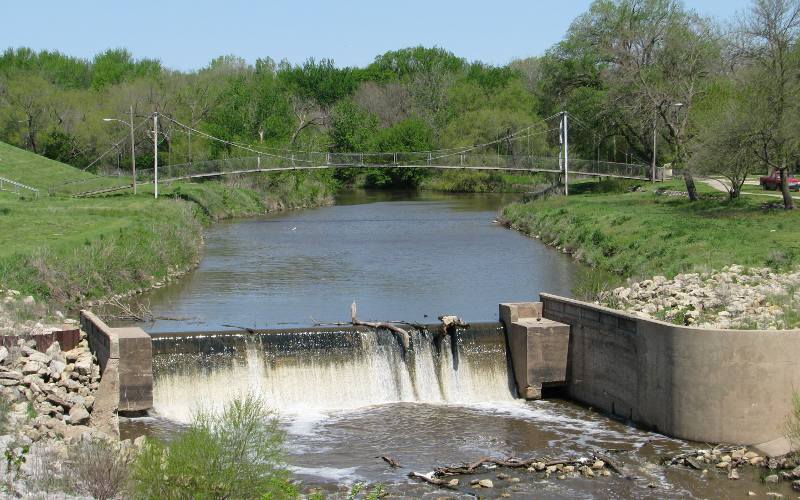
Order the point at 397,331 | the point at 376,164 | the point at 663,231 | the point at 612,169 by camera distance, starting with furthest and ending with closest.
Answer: the point at 376,164, the point at 612,169, the point at 663,231, the point at 397,331

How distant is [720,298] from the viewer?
25.9 meters

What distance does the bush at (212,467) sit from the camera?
1296 cm

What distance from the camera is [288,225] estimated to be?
205 feet

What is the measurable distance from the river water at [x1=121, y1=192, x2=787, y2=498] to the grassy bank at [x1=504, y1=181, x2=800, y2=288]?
314cm

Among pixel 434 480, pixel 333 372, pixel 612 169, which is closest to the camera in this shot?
pixel 434 480

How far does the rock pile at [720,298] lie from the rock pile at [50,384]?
1237cm

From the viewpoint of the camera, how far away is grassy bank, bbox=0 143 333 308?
3184 cm

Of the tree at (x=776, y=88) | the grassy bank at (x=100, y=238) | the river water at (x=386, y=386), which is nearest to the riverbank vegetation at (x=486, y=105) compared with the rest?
the tree at (x=776, y=88)

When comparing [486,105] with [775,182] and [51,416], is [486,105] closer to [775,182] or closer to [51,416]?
[775,182]

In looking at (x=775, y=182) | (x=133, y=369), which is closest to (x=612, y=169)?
(x=775, y=182)

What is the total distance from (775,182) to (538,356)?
34665 millimetres

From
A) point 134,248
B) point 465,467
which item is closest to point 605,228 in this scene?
point 134,248

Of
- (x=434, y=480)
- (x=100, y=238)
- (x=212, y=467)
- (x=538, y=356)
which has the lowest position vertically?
(x=434, y=480)

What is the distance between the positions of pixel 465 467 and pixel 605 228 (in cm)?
2858
